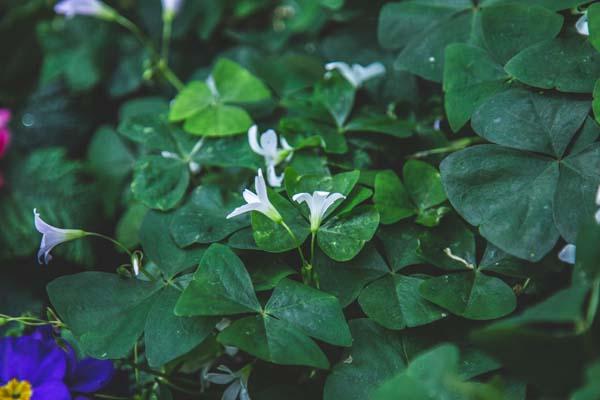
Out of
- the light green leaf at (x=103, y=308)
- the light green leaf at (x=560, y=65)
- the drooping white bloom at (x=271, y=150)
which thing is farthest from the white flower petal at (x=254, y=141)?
the light green leaf at (x=560, y=65)

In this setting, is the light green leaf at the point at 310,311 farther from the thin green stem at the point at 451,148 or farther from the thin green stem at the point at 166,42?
the thin green stem at the point at 166,42

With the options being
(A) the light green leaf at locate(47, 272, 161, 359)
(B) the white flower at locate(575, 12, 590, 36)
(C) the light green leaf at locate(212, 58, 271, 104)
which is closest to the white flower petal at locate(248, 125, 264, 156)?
(C) the light green leaf at locate(212, 58, 271, 104)

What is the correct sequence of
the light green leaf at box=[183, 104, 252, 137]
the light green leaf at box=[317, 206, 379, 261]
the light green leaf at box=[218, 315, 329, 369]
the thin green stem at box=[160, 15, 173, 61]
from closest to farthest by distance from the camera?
the light green leaf at box=[218, 315, 329, 369], the light green leaf at box=[317, 206, 379, 261], the light green leaf at box=[183, 104, 252, 137], the thin green stem at box=[160, 15, 173, 61]

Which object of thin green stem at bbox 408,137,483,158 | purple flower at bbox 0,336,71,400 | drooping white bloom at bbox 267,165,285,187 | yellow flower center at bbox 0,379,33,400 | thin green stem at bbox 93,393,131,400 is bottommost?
thin green stem at bbox 93,393,131,400

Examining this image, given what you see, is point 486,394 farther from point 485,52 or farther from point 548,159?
point 485,52

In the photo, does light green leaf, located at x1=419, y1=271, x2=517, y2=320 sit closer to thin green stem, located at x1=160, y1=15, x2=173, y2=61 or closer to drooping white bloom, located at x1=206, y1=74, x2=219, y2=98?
drooping white bloom, located at x1=206, y1=74, x2=219, y2=98

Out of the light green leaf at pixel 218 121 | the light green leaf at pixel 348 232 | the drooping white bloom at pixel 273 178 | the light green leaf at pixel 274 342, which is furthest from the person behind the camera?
the light green leaf at pixel 218 121
